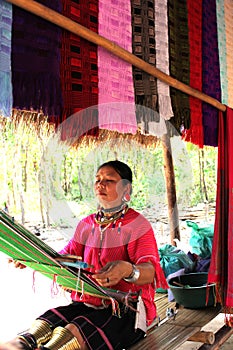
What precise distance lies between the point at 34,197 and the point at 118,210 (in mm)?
5004

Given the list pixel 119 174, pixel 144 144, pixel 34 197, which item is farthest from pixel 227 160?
pixel 34 197

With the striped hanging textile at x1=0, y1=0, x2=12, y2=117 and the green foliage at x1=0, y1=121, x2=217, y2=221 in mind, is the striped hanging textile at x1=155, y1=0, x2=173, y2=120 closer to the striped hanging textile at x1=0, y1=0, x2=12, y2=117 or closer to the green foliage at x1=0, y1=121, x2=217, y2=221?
the green foliage at x1=0, y1=121, x2=217, y2=221

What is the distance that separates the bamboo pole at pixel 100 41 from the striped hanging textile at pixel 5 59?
38 millimetres

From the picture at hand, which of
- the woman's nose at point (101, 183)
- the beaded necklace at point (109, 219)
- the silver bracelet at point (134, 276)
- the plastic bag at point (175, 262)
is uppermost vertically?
the woman's nose at point (101, 183)

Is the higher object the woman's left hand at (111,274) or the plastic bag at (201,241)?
the woman's left hand at (111,274)

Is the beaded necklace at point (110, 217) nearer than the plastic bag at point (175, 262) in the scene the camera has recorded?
Yes

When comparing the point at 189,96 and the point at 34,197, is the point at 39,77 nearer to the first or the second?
the point at 189,96

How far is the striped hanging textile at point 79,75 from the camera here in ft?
5.16

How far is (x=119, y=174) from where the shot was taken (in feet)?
7.46

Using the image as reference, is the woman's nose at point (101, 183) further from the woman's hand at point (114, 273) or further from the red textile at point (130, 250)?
the woman's hand at point (114, 273)

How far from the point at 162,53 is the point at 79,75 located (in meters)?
0.69

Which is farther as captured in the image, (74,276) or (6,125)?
(6,125)

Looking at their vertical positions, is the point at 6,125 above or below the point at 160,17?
below

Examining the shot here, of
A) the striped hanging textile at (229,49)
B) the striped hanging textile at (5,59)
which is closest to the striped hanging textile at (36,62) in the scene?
the striped hanging textile at (5,59)
